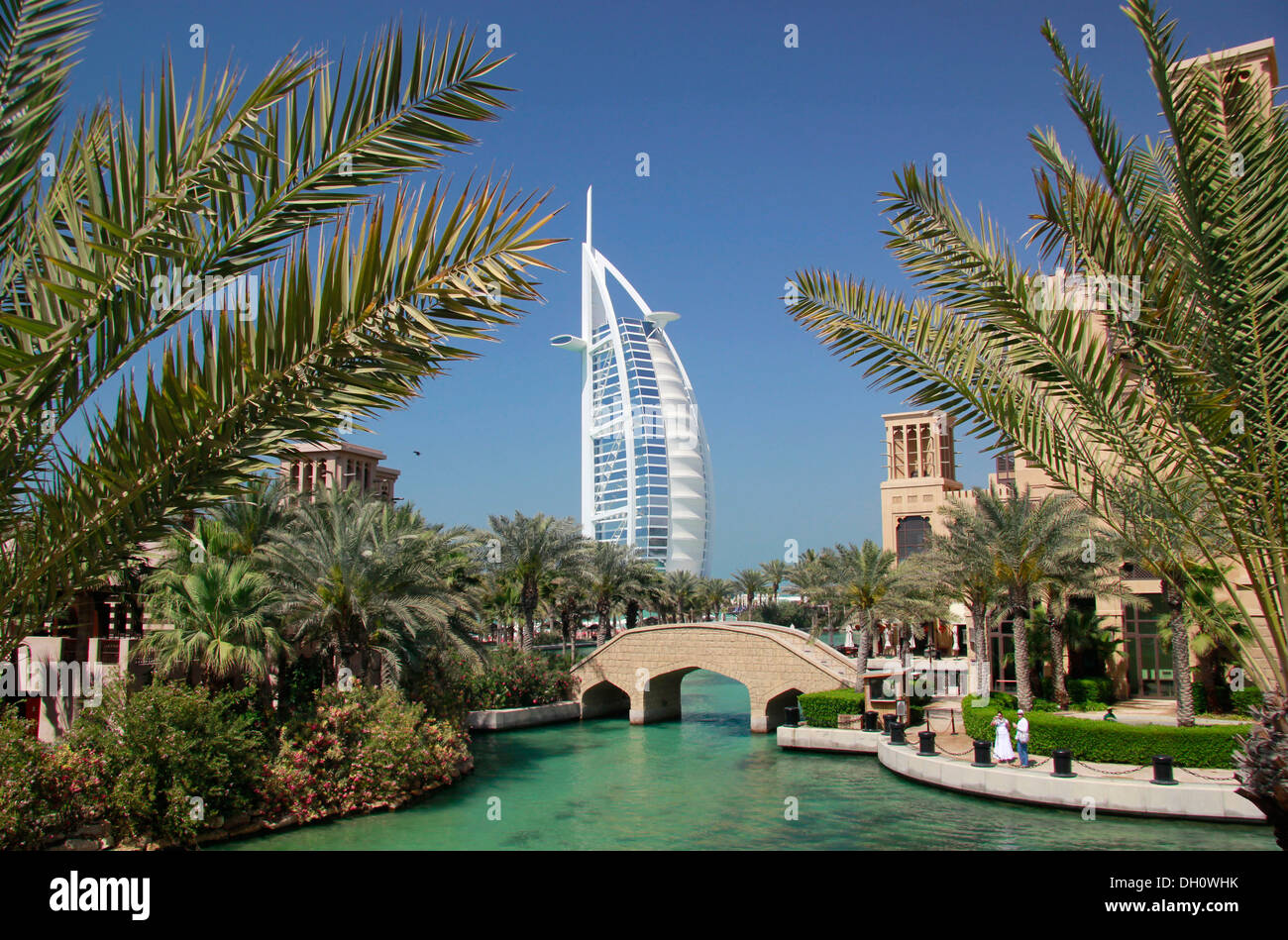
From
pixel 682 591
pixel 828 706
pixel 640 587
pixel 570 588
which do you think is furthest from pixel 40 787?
pixel 682 591

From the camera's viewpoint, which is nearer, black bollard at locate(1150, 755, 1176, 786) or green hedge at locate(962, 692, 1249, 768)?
black bollard at locate(1150, 755, 1176, 786)

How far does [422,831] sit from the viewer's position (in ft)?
55.6

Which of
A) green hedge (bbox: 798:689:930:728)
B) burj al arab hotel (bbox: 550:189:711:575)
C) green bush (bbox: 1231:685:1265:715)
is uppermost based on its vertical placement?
burj al arab hotel (bbox: 550:189:711:575)

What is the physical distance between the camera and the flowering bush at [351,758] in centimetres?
1669

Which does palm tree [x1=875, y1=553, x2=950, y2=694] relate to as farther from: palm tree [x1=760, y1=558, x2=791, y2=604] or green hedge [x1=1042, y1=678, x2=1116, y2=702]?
palm tree [x1=760, y1=558, x2=791, y2=604]

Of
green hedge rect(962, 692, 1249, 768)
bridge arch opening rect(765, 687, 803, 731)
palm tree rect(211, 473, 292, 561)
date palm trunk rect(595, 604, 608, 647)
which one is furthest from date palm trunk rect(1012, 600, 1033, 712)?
date palm trunk rect(595, 604, 608, 647)

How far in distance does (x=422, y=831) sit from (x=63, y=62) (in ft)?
52.1

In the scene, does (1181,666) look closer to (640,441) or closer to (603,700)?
(603,700)

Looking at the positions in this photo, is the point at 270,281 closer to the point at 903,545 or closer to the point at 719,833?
the point at 719,833

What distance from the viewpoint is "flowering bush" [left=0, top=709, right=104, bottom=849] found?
12.7 metres

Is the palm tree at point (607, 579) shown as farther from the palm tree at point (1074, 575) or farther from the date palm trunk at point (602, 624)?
the palm tree at point (1074, 575)

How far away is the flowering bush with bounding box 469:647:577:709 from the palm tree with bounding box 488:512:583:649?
2.16 m

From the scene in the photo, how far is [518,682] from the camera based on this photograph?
1227 inches

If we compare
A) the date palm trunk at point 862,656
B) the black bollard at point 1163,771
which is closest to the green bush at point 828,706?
the date palm trunk at point 862,656
